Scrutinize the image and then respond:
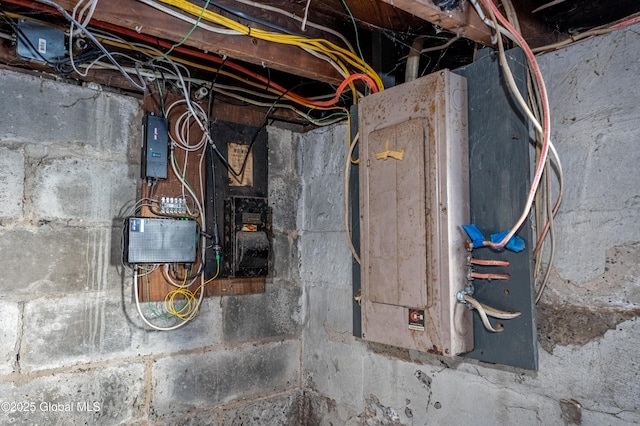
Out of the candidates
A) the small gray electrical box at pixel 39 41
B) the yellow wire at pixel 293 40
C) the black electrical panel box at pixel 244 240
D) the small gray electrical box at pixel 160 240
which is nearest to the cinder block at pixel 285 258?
the black electrical panel box at pixel 244 240

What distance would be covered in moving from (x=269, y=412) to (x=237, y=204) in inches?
34.5

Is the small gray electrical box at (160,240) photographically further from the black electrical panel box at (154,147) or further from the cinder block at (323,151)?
the cinder block at (323,151)

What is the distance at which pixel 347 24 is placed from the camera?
146 cm

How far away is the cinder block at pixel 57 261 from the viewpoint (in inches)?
55.3

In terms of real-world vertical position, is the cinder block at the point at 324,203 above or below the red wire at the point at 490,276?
above

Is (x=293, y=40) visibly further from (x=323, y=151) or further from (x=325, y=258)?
(x=325, y=258)

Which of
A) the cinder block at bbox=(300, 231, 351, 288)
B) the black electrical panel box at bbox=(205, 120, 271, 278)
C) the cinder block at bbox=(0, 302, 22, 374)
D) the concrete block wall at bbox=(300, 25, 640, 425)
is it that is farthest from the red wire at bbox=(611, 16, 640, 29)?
the cinder block at bbox=(0, 302, 22, 374)

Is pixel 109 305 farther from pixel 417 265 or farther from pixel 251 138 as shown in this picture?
pixel 417 265

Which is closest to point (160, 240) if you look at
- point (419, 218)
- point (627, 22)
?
point (419, 218)

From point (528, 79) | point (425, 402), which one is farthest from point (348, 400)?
point (528, 79)

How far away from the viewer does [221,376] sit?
1782 mm

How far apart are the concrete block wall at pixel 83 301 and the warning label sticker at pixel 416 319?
89 cm

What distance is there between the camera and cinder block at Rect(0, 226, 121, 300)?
141 centimetres

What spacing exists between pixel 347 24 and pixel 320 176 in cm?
70
